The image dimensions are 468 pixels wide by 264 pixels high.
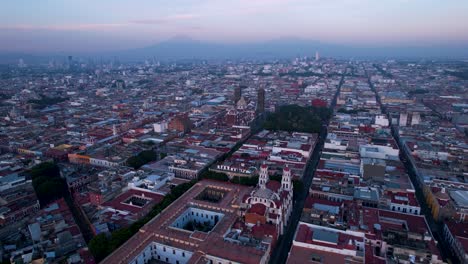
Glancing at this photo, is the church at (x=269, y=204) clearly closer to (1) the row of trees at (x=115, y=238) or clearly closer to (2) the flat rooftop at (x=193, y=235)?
(2) the flat rooftop at (x=193, y=235)

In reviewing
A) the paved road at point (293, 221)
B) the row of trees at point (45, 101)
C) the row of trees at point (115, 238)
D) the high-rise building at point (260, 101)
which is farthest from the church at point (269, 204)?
the row of trees at point (45, 101)

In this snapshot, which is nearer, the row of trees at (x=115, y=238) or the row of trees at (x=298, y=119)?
the row of trees at (x=115, y=238)

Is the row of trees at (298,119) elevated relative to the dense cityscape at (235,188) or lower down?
elevated

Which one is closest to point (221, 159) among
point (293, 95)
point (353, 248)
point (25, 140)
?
point (353, 248)

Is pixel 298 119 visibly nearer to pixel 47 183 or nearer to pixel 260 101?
pixel 260 101

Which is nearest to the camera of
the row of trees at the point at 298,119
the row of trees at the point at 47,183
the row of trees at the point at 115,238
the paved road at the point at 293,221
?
the row of trees at the point at 115,238

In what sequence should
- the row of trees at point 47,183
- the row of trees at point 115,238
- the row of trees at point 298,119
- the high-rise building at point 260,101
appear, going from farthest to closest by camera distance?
the high-rise building at point 260,101 < the row of trees at point 298,119 < the row of trees at point 47,183 < the row of trees at point 115,238
